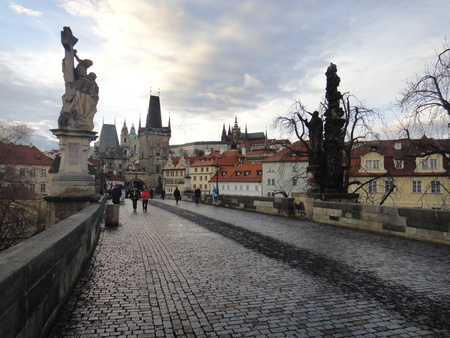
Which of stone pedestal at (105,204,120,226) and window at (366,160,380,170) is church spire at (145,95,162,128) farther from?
stone pedestal at (105,204,120,226)

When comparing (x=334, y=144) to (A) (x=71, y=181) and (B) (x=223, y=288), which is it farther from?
(B) (x=223, y=288)

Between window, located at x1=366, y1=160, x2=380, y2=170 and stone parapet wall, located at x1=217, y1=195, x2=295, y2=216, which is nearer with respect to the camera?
stone parapet wall, located at x1=217, y1=195, x2=295, y2=216

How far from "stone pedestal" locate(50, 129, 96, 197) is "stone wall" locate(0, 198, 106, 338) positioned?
6.04 meters

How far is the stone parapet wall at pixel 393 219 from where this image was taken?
805 cm

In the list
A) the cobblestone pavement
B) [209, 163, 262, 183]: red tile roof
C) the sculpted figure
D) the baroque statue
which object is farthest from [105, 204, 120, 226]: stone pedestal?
[209, 163, 262, 183]: red tile roof

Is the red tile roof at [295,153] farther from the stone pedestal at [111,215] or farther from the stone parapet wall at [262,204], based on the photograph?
the stone pedestal at [111,215]

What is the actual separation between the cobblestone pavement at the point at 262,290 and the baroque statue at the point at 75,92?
4.30 metres

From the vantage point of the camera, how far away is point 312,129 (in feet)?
50.3

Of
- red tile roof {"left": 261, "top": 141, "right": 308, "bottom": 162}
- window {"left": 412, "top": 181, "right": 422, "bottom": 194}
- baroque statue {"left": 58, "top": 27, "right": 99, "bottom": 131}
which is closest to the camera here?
baroque statue {"left": 58, "top": 27, "right": 99, "bottom": 131}

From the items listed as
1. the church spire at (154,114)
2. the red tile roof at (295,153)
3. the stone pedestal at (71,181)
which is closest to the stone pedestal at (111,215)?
the stone pedestal at (71,181)

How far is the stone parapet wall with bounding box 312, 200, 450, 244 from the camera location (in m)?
8.05

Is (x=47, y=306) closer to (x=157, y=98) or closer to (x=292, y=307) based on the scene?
(x=292, y=307)

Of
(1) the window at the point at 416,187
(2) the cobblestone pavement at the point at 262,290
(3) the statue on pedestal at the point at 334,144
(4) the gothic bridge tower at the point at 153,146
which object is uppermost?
(4) the gothic bridge tower at the point at 153,146

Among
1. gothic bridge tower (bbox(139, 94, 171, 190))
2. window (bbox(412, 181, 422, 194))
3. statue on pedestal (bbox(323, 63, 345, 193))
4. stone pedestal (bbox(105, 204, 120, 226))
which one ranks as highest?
gothic bridge tower (bbox(139, 94, 171, 190))
